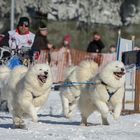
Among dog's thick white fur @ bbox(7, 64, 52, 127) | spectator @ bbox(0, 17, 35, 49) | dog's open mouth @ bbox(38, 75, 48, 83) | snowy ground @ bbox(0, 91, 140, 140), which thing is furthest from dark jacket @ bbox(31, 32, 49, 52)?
dog's open mouth @ bbox(38, 75, 48, 83)

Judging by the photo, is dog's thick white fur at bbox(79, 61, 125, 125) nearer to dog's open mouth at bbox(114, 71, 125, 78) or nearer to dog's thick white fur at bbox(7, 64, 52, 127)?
dog's open mouth at bbox(114, 71, 125, 78)

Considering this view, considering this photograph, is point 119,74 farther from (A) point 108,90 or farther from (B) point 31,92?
(B) point 31,92

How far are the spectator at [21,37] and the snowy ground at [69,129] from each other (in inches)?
52.6

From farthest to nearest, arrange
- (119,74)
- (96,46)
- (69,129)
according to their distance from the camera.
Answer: (96,46) → (119,74) → (69,129)

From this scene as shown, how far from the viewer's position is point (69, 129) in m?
8.93

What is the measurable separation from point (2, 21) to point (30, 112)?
133 ft

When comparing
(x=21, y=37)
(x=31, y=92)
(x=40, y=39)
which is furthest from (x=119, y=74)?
(x=40, y=39)

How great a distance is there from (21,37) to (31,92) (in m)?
2.99

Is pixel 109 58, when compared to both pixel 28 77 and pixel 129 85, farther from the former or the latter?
pixel 28 77

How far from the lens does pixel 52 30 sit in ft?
173

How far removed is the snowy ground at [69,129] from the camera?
790 cm

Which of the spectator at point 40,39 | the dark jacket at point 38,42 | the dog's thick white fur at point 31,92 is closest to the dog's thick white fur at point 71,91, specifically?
the dog's thick white fur at point 31,92

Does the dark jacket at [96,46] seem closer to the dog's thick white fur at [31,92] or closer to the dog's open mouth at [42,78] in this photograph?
the dog's thick white fur at [31,92]

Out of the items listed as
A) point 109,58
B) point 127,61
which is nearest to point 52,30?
point 109,58
